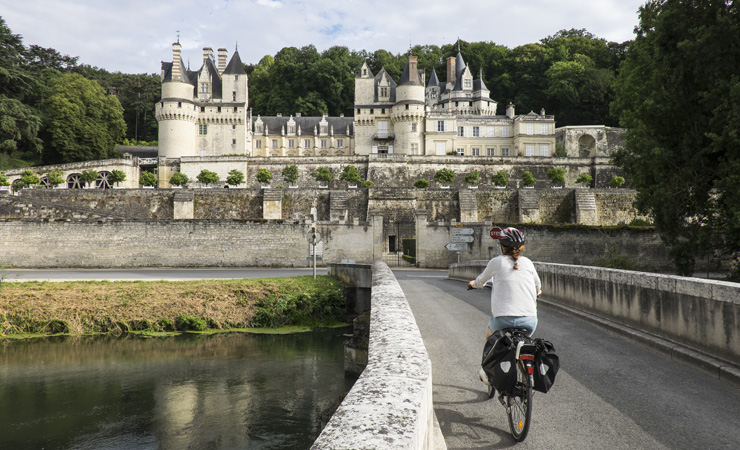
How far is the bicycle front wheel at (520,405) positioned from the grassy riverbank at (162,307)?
13.3m

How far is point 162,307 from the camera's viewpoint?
1684cm

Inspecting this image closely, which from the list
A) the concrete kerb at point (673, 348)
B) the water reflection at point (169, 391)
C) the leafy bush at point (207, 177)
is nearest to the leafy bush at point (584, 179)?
the leafy bush at point (207, 177)

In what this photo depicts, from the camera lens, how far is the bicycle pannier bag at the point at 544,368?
3955 mm

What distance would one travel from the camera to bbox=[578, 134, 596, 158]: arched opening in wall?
65438 millimetres

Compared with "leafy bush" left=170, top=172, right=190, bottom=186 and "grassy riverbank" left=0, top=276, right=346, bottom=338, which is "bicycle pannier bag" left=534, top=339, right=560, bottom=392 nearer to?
"grassy riverbank" left=0, top=276, right=346, bottom=338

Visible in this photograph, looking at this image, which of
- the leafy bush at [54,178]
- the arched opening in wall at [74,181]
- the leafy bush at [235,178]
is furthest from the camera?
the arched opening in wall at [74,181]

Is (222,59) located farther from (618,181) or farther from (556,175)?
(618,181)

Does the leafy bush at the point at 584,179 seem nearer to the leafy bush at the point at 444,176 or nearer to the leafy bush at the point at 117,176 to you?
the leafy bush at the point at 444,176

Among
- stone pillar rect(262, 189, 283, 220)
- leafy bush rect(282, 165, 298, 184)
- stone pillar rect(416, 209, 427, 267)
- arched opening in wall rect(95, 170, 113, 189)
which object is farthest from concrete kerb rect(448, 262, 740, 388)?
arched opening in wall rect(95, 170, 113, 189)

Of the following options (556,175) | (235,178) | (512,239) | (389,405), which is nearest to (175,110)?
(235,178)

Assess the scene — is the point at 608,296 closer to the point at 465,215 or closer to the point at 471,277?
the point at 471,277

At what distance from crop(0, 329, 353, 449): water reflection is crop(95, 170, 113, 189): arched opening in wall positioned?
45.6 meters

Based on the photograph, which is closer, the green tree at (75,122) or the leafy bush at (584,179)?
the leafy bush at (584,179)

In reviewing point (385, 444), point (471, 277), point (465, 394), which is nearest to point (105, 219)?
point (471, 277)
